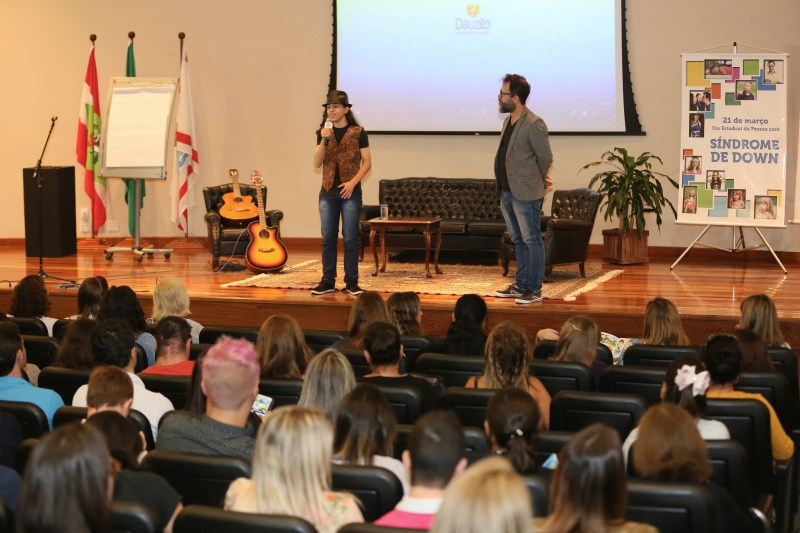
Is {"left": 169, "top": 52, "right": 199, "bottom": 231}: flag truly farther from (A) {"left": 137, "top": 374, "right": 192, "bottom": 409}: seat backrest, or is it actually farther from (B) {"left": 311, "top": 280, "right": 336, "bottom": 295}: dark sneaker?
(A) {"left": 137, "top": 374, "right": 192, "bottom": 409}: seat backrest

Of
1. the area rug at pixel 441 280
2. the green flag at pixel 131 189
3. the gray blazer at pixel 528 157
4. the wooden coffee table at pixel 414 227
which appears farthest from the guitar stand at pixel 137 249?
the gray blazer at pixel 528 157

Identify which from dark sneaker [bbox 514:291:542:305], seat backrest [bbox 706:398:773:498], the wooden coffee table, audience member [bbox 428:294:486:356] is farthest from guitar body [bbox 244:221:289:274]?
seat backrest [bbox 706:398:773:498]

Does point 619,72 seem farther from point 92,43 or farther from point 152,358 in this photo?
point 152,358

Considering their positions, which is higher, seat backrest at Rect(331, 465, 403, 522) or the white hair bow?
the white hair bow

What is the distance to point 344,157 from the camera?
693 cm

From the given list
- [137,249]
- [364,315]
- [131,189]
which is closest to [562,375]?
[364,315]

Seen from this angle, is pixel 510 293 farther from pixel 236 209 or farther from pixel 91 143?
pixel 91 143

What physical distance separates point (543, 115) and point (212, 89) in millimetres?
3927

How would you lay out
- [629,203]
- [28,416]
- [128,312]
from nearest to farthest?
1. [28,416]
2. [128,312]
3. [629,203]

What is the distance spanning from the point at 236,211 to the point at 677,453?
730cm

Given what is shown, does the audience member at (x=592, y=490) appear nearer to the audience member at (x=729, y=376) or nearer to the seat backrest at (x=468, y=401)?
the seat backrest at (x=468, y=401)

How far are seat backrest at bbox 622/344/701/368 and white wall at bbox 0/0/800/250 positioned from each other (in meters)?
6.12

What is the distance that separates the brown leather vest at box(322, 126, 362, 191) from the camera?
6935mm

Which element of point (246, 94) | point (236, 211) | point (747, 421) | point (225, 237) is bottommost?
point (747, 421)
